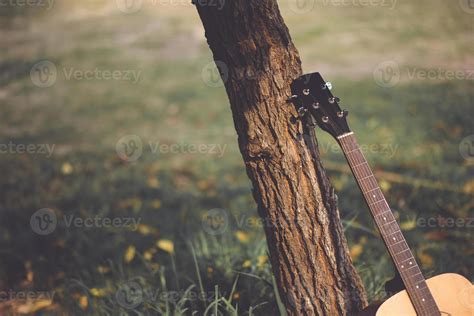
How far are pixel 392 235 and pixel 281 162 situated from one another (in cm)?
53

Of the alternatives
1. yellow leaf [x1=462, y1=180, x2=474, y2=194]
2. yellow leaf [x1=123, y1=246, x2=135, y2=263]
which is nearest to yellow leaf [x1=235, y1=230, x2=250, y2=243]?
yellow leaf [x1=123, y1=246, x2=135, y2=263]

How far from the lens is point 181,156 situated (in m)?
6.30

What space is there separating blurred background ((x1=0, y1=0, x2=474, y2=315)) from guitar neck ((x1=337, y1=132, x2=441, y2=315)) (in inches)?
30.5

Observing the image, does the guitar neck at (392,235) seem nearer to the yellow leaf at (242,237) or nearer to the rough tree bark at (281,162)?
the rough tree bark at (281,162)

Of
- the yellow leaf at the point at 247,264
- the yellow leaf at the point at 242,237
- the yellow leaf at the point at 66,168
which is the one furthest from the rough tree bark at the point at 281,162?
the yellow leaf at the point at 66,168

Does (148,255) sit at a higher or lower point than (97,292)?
higher

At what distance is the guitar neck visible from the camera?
2.26 metres

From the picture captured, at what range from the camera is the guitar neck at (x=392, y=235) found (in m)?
2.26

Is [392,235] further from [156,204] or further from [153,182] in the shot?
A: [153,182]

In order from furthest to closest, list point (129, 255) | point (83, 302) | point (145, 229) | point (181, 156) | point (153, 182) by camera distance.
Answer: point (181, 156) < point (153, 182) < point (145, 229) < point (129, 255) < point (83, 302)

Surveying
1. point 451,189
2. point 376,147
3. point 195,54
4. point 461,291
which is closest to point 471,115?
point 376,147

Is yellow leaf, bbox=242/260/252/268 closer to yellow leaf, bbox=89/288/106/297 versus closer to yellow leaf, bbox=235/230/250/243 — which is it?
yellow leaf, bbox=235/230/250/243

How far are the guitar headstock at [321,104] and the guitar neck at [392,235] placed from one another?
6cm

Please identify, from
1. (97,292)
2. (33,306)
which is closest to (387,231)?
(97,292)
